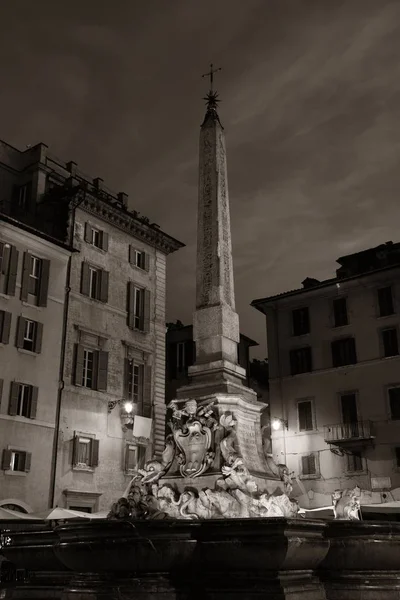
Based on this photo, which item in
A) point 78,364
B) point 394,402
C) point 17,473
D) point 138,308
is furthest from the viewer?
point 394,402

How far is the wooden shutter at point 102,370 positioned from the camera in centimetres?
2436

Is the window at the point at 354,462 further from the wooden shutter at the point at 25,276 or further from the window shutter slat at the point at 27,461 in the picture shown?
the wooden shutter at the point at 25,276

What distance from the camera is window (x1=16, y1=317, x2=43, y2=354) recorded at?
72.6 feet

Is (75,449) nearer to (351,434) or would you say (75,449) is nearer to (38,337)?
(38,337)

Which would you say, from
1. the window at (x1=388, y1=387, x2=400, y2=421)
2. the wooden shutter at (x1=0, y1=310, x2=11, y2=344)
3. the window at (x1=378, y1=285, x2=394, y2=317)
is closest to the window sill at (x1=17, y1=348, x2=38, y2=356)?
the wooden shutter at (x1=0, y1=310, x2=11, y2=344)

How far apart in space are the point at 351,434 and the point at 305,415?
9.50 ft

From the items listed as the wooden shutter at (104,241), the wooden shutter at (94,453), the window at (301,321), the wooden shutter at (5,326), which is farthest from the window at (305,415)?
the wooden shutter at (5,326)

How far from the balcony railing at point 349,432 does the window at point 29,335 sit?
13.6 m

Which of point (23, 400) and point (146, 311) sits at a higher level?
point (146, 311)

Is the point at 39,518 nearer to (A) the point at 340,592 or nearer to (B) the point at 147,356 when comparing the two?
(A) the point at 340,592

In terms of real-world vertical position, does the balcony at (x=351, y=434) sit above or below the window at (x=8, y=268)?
below

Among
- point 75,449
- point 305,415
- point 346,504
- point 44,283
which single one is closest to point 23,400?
point 75,449

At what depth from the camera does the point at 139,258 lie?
2869cm

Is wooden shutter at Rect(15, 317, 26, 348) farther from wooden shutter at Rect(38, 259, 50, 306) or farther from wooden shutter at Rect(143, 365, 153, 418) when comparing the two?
wooden shutter at Rect(143, 365, 153, 418)
